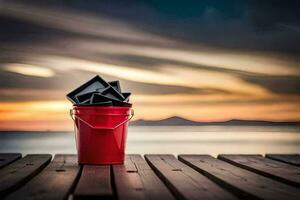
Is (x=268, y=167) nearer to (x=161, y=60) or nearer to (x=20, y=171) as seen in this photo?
(x=20, y=171)

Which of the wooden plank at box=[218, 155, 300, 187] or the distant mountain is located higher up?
the distant mountain

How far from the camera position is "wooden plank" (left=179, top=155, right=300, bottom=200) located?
85.8 inches

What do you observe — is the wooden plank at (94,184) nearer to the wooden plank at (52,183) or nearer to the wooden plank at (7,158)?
the wooden plank at (52,183)

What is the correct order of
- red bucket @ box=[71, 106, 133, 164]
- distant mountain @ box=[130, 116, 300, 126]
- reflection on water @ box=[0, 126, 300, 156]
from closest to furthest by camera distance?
red bucket @ box=[71, 106, 133, 164] < reflection on water @ box=[0, 126, 300, 156] < distant mountain @ box=[130, 116, 300, 126]

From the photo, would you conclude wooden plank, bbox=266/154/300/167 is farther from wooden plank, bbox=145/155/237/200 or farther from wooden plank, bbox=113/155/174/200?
wooden plank, bbox=113/155/174/200

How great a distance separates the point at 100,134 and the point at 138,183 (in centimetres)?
110

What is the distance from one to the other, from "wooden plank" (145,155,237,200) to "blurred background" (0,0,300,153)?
161cm

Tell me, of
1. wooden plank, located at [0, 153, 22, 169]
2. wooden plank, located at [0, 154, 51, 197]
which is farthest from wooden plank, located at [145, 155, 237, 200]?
wooden plank, located at [0, 153, 22, 169]

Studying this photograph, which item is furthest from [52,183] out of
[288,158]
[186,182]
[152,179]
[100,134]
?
[288,158]

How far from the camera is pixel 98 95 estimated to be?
357 centimetres

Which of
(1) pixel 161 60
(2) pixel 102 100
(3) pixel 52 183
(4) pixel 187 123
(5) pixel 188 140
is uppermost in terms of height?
(1) pixel 161 60

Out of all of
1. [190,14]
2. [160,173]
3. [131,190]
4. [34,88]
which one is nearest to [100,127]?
[160,173]

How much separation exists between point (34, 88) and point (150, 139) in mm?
1190

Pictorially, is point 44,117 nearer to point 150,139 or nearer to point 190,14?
point 150,139
